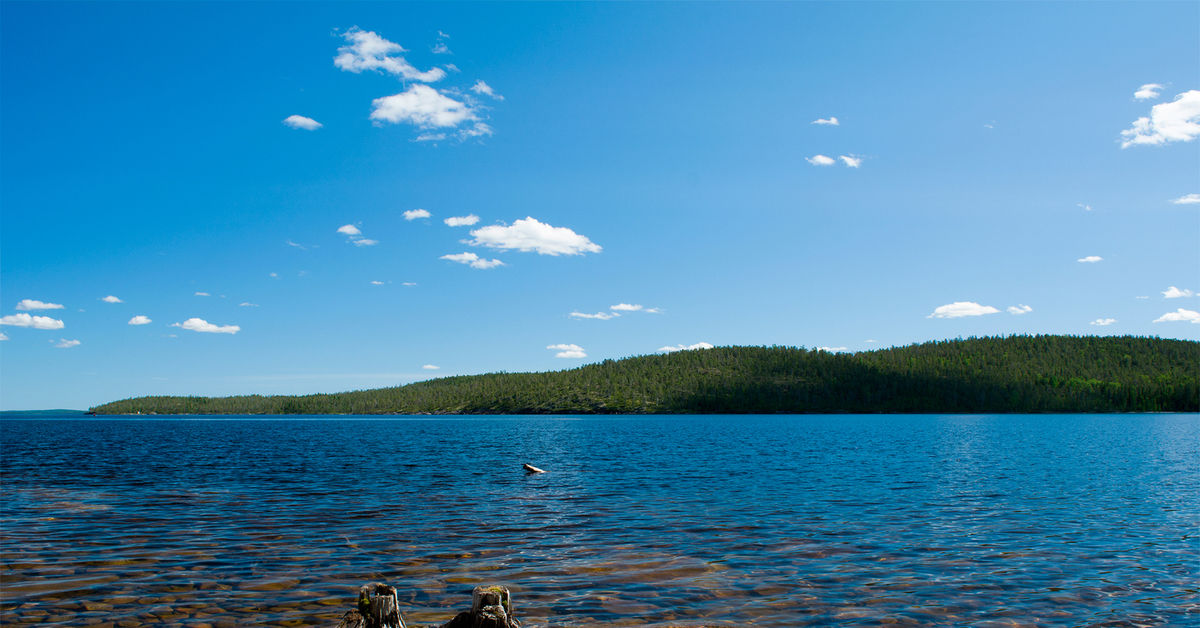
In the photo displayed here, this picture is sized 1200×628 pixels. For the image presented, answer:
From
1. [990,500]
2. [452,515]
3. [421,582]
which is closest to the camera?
[421,582]

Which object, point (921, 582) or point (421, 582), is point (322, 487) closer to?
point (421, 582)

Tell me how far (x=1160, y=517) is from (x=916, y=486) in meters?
12.8

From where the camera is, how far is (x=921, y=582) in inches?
726

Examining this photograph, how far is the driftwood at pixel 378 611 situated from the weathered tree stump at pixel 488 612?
0.91 m

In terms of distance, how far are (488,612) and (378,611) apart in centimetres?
163

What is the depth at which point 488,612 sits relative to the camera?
8992 millimetres

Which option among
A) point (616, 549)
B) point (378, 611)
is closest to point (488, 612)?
point (378, 611)

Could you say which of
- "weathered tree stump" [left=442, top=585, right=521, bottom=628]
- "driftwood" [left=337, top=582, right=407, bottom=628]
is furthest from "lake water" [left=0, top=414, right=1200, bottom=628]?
"weathered tree stump" [left=442, top=585, right=521, bottom=628]

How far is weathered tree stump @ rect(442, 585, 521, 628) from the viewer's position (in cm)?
896

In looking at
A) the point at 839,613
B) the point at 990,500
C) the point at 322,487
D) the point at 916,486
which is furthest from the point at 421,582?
the point at 916,486

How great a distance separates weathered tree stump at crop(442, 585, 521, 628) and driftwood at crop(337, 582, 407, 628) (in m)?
0.91

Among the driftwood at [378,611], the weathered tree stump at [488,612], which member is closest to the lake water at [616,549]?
the driftwood at [378,611]

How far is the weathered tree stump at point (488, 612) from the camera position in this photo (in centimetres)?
896

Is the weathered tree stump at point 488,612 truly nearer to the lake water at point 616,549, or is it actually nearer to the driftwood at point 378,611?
the driftwood at point 378,611
